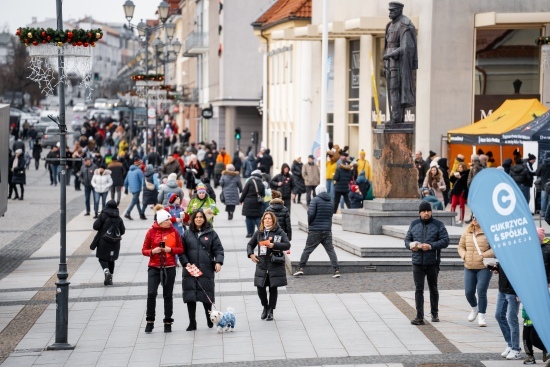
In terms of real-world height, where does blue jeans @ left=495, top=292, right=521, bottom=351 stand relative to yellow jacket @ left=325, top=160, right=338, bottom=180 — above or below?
below

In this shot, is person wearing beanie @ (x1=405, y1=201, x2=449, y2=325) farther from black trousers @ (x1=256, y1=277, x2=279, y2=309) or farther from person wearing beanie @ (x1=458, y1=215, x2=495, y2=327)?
black trousers @ (x1=256, y1=277, x2=279, y2=309)

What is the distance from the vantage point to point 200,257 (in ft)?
50.1

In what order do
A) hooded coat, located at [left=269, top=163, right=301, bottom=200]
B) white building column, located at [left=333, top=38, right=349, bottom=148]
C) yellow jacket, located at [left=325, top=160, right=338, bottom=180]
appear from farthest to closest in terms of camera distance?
white building column, located at [left=333, top=38, right=349, bottom=148]
yellow jacket, located at [left=325, top=160, right=338, bottom=180]
hooded coat, located at [left=269, top=163, right=301, bottom=200]

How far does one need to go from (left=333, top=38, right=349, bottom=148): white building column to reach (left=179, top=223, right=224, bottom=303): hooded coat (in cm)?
2875

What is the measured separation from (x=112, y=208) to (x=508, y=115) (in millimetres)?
15681

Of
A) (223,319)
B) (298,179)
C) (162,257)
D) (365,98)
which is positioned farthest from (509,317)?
(365,98)

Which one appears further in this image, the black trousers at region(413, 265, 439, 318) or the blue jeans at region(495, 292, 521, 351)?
the black trousers at region(413, 265, 439, 318)

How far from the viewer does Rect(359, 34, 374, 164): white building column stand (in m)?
41.3

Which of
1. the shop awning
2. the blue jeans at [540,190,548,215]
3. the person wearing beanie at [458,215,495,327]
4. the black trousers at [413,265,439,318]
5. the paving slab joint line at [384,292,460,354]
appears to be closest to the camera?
the paving slab joint line at [384,292,460,354]

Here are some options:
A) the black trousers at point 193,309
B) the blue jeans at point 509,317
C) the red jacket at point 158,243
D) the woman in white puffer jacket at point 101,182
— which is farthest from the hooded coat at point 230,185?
the blue jeans at point 509,317

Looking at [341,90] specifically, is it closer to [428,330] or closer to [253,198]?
[253,198]

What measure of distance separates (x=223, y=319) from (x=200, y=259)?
77 cm

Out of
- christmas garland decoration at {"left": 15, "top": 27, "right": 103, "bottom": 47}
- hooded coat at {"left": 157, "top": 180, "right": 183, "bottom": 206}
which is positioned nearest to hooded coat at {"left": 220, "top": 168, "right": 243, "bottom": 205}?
hooded coat at {"left": 157, "top": 180, "right": 183, "bottom": 206}

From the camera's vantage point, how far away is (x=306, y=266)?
20641 mm
